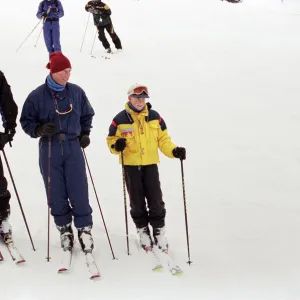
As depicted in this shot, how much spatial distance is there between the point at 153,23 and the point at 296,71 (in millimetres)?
6937

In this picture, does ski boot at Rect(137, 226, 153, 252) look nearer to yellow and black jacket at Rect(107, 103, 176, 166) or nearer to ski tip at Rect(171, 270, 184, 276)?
ski tip at Rect(171, 270, 184, 276)

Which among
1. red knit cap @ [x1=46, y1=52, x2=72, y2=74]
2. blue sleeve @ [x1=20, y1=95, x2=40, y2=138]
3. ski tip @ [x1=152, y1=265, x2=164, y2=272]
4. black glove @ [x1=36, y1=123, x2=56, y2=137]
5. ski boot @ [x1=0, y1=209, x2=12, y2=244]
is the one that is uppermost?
red knit cap @ [x1=46, y1=52, x2=72, y2=74]

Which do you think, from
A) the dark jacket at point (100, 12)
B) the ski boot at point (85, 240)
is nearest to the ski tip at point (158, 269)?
the ski boot at point (85, 240)

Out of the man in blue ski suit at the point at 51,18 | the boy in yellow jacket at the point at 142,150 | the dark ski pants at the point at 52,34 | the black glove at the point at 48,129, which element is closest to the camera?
the black glove at the point at 48,129

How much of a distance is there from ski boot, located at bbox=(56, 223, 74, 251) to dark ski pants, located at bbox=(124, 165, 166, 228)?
1.98 feet

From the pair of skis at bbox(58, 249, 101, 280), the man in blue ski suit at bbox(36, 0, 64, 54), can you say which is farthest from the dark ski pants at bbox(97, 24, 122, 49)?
the pair of skis at bbox(58, 249, 101, 280)

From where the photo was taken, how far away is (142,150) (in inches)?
153

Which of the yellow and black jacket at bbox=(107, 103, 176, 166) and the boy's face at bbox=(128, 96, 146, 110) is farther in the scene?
the yellow and black jacket at bbox=(107, 103, 176, 166)

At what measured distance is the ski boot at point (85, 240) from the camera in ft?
12.5

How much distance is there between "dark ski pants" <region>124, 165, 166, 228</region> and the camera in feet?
12.9

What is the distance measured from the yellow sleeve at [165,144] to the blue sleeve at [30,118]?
3.59ft

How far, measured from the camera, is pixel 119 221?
4.85 meters

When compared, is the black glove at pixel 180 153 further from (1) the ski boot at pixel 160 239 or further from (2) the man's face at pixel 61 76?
(2) the man's face at pixel 61 76

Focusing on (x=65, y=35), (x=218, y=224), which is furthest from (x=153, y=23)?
(x=218, y=224)
